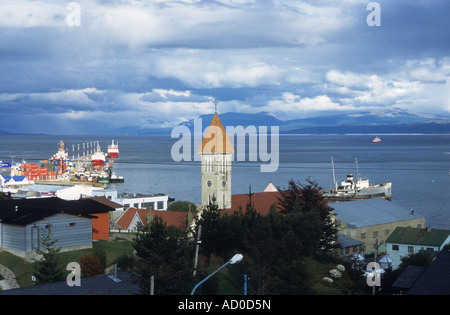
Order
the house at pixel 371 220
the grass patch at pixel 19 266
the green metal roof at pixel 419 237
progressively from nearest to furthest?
the grass patch at pixel 19 266 < the green metal roof at pixel 419 237 < the house at pixel 371 220

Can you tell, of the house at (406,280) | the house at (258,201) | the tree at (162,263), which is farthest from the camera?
the house at (258,201)

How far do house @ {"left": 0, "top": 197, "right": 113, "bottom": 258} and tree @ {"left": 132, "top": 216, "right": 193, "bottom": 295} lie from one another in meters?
7.65

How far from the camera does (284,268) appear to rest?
78.6ft

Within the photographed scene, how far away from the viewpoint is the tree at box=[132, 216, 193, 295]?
2172 centimetres

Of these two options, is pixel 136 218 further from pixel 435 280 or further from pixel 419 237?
pixel 435 280

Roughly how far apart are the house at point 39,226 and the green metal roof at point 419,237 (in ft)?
74.1

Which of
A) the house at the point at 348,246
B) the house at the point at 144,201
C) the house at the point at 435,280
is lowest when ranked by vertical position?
the house at the point at 348,246

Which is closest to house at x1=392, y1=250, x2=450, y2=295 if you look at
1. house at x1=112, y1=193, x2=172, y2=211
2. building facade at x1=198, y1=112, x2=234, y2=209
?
building facade at x1=198, y1=112, x2=234, y2=209

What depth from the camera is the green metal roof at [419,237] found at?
4306cm

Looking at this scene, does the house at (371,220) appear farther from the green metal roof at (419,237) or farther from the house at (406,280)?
the house at (406,280)

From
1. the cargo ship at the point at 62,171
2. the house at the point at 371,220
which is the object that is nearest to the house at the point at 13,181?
the cargo ship at the point at 62,171

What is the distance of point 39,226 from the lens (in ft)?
97.6

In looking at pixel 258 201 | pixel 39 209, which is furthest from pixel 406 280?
pixel 258 201
